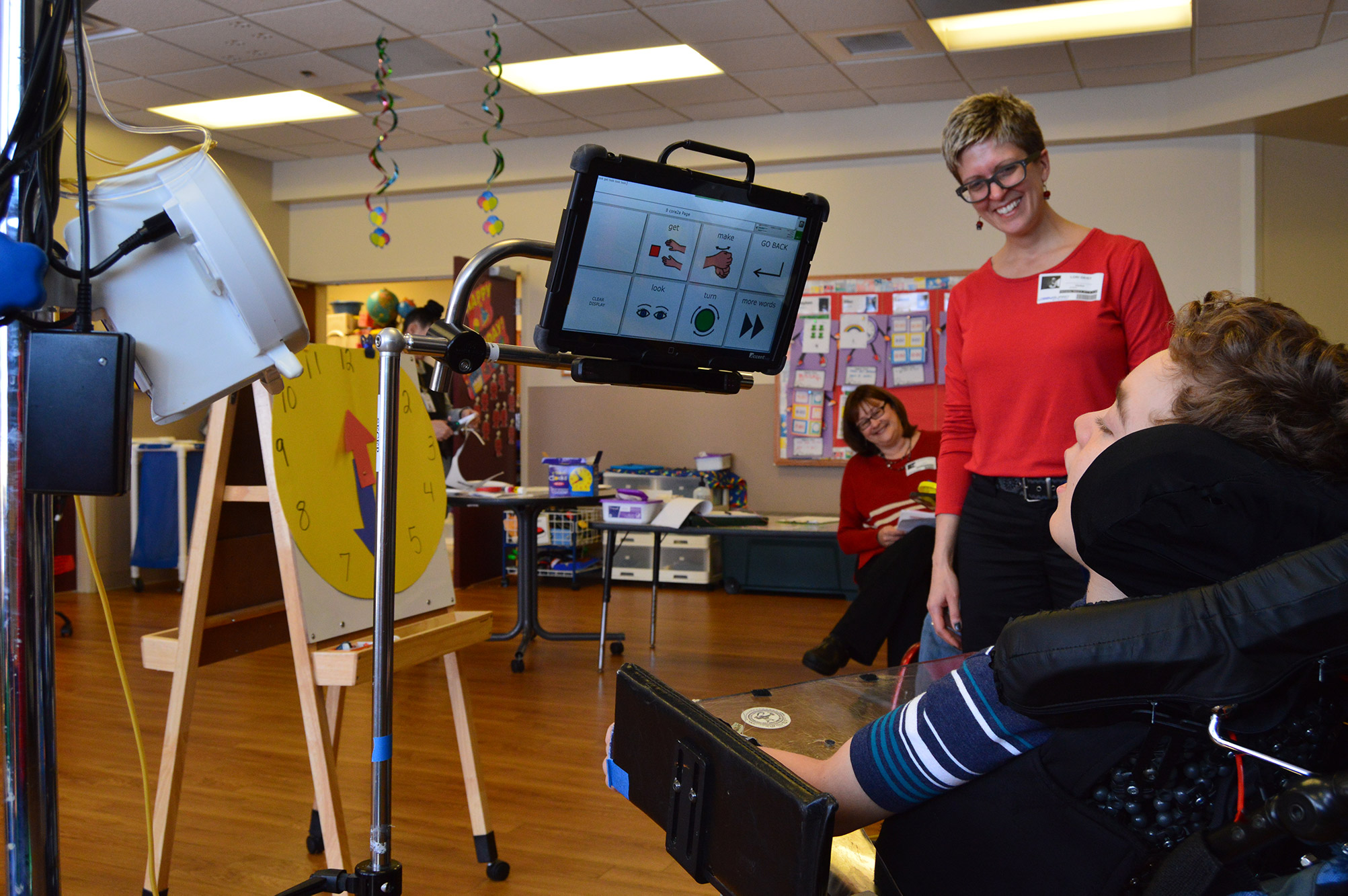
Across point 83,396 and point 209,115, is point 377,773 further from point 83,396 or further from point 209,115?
point 209,115

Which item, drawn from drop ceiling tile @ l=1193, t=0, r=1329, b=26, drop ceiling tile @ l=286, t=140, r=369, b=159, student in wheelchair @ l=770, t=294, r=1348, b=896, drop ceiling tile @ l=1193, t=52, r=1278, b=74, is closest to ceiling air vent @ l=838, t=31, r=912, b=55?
drop ceiling tile @ l=1193, t=0, r=1329, b=26

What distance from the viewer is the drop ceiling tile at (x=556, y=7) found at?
14.3 ft

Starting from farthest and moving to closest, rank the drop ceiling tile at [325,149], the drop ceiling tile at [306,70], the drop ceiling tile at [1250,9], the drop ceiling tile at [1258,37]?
the drop ceiling tile at [325,149] < the drop ceiling tile at [306,70] < the drop ceiling tile at [1258,37] < the drop ceiling tile at [1250,9]

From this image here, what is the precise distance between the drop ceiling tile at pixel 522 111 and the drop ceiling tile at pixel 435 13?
110cm

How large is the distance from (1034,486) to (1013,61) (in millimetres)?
4068

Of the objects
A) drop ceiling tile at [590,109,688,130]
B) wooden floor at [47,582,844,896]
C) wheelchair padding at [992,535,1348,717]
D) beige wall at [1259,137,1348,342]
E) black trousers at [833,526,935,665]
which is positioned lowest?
wooden floor at [47,582,844,896]

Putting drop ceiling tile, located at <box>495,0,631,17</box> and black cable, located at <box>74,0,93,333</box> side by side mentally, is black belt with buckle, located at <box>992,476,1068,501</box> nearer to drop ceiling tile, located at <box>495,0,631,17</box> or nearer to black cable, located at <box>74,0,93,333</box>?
black cable, located at <box>74,0,93,333</box>

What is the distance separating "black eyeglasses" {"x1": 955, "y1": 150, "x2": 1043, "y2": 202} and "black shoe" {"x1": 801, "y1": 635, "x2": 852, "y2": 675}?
2094 mm

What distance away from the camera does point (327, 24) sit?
15.1 ft

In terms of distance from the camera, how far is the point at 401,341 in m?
0.99

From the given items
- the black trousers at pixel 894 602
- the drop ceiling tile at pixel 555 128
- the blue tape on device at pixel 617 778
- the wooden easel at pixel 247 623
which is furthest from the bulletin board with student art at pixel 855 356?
the blue tape on device at pixel 617 778

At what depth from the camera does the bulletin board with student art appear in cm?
596

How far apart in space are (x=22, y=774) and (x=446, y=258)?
21.6 ft

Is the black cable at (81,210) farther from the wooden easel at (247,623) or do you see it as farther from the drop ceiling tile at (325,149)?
the drop ceiling tile at (325,149)
